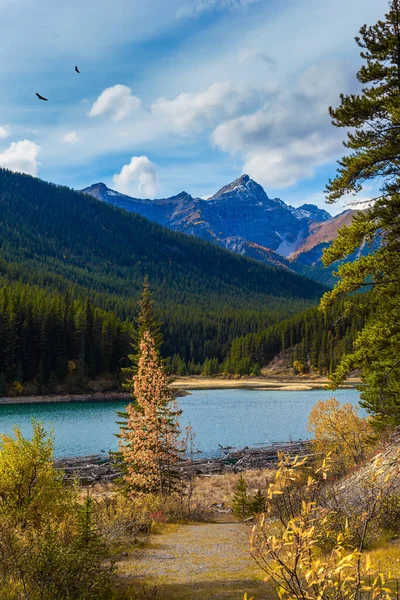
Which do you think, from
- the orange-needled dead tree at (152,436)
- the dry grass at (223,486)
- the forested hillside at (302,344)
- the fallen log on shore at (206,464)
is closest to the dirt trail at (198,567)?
the orange-needled dead tree at (152,436)

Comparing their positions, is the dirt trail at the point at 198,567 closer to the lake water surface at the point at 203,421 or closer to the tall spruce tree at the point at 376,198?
the tall spruce tree at the point at 376,198

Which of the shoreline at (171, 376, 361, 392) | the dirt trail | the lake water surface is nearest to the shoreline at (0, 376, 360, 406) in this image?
the shoreline at (171, 376, 361, 392)

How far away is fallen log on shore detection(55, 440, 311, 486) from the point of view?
110 feet

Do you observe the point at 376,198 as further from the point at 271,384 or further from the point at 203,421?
the point at 271,384

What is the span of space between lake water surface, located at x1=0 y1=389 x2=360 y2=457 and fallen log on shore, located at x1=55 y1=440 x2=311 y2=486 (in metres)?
2.64

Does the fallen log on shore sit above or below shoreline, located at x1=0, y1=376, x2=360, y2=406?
above

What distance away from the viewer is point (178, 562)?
39.1ft

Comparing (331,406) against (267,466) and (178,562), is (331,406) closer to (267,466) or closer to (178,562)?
(267,466)

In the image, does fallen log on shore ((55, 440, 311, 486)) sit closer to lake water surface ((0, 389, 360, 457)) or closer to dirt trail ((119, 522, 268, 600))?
lake water surface ((0, 389, 360, 457))

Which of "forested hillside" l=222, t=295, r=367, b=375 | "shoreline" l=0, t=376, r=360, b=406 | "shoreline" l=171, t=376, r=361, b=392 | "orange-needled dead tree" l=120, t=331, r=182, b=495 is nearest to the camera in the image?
"orange-needled dead tree" l=120, t=331, r=182, b=495

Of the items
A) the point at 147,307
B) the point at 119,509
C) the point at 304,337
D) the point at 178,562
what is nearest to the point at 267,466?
the point at 147,307

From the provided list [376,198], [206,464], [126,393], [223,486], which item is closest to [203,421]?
[206,464]

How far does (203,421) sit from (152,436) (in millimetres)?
40396

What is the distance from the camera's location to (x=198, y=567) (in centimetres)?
1150
